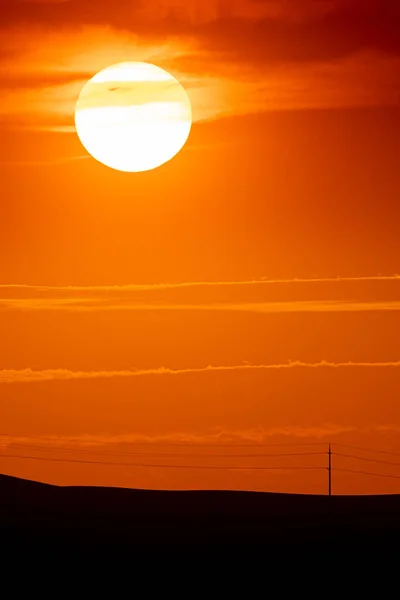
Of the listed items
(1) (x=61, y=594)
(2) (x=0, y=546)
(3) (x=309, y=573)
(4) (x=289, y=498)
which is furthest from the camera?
Result: (4) (x=289, y=498)

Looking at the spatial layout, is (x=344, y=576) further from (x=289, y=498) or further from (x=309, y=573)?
(x=289, y=498)

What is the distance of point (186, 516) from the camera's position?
62.7 meters

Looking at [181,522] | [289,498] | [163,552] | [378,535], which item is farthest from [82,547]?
[289,498]

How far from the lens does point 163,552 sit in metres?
51.6

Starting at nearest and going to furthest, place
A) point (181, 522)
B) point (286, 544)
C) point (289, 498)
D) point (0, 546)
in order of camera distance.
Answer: point (0, 546) < point (286, 544) < point (181, 522) < point (289, 498)

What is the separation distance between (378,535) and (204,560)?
42.8 feet

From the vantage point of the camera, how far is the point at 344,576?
149 ft

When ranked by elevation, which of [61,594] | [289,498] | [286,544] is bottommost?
[61,594]

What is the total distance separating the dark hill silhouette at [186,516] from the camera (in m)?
56.6

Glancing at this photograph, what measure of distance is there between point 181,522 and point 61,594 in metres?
22.8

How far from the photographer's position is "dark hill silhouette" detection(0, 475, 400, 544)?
5656 centimetres

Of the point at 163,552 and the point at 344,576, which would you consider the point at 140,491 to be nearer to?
the point at 163,552

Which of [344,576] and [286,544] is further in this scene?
[286,544]

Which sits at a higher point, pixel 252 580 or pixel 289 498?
pixel 289 498
